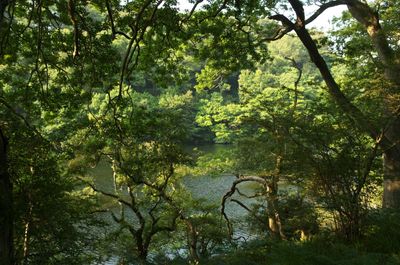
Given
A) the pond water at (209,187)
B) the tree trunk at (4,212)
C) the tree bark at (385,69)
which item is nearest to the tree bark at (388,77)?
the tree bark at (385,69)

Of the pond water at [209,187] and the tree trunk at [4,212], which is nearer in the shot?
the tree trunk at [4,212]

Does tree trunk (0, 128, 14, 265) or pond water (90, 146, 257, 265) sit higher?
pond water (90, 146, 257, 265)

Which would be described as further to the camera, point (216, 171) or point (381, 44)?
point (216, 171)

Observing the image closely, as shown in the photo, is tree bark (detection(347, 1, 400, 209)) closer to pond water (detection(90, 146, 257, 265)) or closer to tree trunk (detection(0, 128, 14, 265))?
tree trunk (detection(0, 128, 14, 265))

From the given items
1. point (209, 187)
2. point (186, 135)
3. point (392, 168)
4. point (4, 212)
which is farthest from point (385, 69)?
point (209, 187)

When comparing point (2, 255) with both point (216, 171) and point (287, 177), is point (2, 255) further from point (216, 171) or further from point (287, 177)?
point (216, 171)

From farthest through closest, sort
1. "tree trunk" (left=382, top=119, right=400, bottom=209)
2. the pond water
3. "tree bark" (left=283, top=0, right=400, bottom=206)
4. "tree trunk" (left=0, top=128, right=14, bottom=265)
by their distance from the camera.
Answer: the pond water → "tree trunk" (left=382, top=119, right=400, bottom=209) → "tree bark" (left=283, top=0, right=400, bottom=206) → "tree trunk" (left=0, top=128, right=14, bottom=265)

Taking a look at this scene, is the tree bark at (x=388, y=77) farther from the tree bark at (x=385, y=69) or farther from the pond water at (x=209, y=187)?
the pond water at (x=209, y=187)

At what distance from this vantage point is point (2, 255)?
329cm

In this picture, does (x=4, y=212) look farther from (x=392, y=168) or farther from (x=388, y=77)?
(x=392, y=168)

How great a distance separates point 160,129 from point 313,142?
3.54 meters

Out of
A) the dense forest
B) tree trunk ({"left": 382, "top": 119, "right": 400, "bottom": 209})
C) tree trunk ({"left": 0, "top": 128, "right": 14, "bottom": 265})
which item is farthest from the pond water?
tree trunk ({"left": 0, "top": 128, "right": 14, "bottom": 265})

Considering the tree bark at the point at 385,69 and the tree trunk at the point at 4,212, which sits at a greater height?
the tree bark at the point at 385,69

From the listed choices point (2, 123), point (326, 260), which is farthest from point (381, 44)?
point (2, 123)
